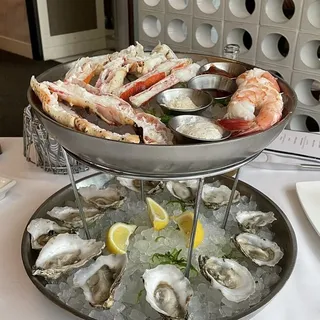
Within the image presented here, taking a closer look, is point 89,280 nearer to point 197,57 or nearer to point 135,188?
point 135,188

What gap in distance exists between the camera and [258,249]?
2.38 feet

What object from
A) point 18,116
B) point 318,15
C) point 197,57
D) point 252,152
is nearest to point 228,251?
point 252,152

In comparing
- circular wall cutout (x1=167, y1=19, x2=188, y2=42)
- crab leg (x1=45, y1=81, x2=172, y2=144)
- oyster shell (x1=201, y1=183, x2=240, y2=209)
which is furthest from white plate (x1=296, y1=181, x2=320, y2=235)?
circular wall cutout (x1=167, y1=19, x2=188, y2=42)

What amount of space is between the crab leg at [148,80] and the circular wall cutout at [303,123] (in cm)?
75

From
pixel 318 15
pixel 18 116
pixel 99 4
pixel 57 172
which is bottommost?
pixel 18 116

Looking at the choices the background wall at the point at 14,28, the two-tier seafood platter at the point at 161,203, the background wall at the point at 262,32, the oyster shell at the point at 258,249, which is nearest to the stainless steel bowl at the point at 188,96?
the two-tier seafood platter at the point at 161,203

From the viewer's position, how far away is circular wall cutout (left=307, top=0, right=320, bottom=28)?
1.23 meters

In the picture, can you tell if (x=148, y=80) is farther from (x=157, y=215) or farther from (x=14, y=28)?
(x=14, y=28)

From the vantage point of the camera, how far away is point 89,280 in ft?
2.10

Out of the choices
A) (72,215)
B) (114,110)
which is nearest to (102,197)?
(72,215)

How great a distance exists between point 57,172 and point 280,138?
0.47 metres

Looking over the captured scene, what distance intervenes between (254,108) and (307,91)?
31.4 inches

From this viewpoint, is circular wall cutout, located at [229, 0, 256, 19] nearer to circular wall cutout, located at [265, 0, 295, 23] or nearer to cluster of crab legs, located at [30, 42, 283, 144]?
circular wall cutout, located at [265, 0, 295, 23]

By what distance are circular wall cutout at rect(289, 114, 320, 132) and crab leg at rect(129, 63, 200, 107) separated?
73 centimetres
